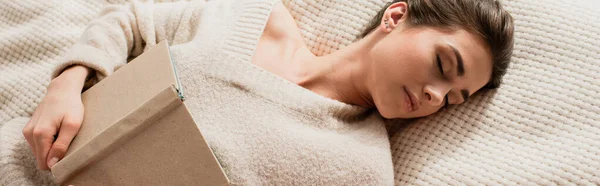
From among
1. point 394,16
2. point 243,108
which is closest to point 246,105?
point 243,108

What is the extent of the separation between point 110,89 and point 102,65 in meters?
0.15

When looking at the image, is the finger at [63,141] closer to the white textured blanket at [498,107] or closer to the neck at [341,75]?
the white textured blanket at [498,107]

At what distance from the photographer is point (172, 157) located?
0.64 m

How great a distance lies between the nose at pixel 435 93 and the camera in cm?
92

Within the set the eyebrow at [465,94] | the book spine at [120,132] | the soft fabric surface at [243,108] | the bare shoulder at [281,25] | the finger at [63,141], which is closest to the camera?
the book spine at [120,132]

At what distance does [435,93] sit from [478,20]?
173 millimetres

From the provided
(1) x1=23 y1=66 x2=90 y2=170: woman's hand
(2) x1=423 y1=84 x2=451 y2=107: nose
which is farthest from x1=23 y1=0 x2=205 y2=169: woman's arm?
(2) x1=423 y1=84 x2=451 y2=107: nose

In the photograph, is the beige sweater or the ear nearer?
the beige sweater

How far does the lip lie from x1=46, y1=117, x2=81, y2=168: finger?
58 centimetres

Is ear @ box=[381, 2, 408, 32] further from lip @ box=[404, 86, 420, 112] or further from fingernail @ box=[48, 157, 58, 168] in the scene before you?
fingernail @ box=[48, 157, 58, 168]

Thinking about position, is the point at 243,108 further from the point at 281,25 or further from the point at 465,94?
the point at 465,94

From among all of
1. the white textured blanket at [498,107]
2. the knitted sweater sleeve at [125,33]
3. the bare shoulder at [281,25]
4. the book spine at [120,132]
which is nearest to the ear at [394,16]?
the white textured blanket at [498,107]

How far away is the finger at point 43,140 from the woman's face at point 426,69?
582 millimetres

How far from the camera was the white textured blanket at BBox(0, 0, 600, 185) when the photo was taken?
92 centimetres
